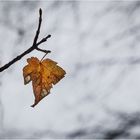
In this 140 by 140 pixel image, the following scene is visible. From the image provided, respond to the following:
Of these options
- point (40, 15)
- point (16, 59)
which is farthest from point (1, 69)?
point (40, 15)

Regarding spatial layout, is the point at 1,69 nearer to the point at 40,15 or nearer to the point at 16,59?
the point at 16,59
